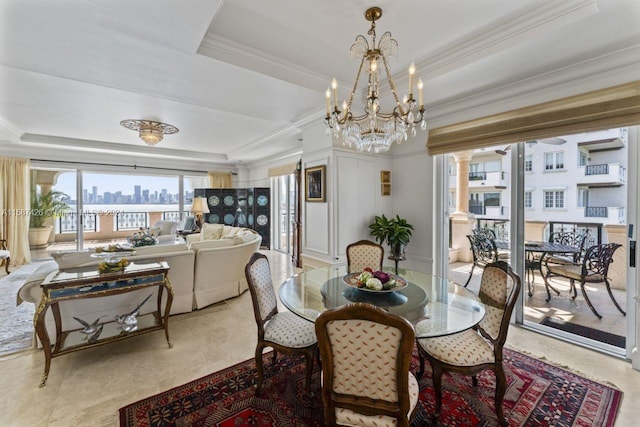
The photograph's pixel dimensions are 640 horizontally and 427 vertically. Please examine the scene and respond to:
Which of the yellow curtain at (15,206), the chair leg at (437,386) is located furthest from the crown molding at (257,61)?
the yellow curtain at (15,206)

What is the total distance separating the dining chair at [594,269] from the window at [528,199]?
0.68 m

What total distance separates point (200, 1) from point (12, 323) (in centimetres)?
385

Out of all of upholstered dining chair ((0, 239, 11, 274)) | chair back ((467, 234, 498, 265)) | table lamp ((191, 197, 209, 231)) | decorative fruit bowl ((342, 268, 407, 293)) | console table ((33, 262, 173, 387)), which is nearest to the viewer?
decorative fruit bowl ((342, 268, 407, 293))

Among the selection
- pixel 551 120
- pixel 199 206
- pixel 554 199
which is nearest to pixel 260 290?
pixel 551 120

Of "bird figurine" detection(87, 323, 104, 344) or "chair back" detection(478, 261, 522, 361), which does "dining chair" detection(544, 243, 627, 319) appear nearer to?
"chair back" detection(478, 261, 522, 361)

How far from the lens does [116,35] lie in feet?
6.30

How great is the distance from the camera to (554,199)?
2.90 metres

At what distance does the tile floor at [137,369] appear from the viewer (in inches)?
68.4

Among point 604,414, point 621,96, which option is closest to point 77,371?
point 604,414

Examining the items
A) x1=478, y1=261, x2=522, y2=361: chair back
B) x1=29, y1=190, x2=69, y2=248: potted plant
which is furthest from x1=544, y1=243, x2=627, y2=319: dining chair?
x1=29, y1=190, x2=69, y2=248: potted plant

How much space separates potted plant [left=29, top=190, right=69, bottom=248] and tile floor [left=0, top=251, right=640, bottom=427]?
17.5 ft

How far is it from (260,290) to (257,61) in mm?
1991

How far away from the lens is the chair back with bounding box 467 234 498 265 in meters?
3.26

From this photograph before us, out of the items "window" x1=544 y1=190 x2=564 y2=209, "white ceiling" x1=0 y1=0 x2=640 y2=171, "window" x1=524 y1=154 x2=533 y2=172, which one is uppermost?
"white ceiling" x1=0 y1=0 x2=640 y2=171
